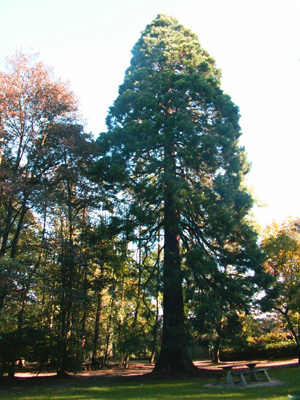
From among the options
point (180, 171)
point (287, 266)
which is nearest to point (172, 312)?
point (287, 266)

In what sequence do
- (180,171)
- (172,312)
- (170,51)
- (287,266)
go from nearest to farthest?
(172,312) < (287,266) < (180,171) < (170,51)

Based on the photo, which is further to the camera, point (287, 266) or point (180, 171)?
point (180, 171)

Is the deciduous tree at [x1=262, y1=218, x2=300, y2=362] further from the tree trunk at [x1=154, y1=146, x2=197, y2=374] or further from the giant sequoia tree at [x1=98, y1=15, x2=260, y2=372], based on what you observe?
the tree trunk at [x1=154, y1=146, x2=197, y2=374]

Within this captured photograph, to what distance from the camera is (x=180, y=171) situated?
1380 cm

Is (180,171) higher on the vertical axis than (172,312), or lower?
higher

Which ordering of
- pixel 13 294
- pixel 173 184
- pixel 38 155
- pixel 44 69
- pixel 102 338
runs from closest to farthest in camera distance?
pixel 13 294, pixel 173 184, pixel 38 155, pixel 44 69, pixel 102 338

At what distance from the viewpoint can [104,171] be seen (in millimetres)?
12867

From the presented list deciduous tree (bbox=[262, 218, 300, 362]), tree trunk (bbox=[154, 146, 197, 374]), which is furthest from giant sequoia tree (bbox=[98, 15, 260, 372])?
deciduous tree (bbox=[262, 218, 300, 362])

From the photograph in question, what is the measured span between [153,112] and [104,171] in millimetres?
3366

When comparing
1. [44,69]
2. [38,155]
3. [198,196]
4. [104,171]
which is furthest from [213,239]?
[44,69]

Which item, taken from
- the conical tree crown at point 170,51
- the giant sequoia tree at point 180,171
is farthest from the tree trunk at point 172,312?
the conical tree crown at point 170,51

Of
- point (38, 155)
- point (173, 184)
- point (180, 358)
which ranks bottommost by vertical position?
point (180, 358)

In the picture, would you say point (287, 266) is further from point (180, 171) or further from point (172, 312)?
point (180, 171)

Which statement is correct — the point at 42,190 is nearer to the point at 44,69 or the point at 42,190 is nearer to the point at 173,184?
the point at 173,184
